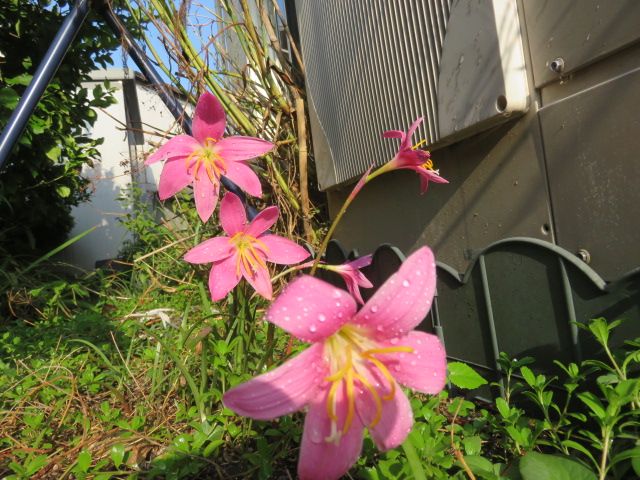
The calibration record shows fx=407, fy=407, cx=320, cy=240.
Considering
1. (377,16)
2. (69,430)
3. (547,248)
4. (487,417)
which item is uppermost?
(377,16)

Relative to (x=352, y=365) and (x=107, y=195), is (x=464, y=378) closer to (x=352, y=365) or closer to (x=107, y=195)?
(x=352, y=365)

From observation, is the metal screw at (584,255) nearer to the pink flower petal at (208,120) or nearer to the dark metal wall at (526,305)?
the dark metal wall at (526,305)

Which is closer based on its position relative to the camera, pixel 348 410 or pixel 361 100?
pixel 348 410

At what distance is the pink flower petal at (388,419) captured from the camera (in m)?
0.53

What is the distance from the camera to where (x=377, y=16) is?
1807 mm

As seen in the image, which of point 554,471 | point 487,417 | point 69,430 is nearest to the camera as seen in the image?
point 554,471

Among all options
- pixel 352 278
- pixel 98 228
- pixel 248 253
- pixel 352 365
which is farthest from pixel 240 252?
pixel 98 228

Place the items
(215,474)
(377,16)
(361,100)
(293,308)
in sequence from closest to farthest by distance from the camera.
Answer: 1. (293,308)
2. (215,474)
3. (377,16)
4. (361,100)

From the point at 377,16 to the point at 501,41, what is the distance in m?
0.75

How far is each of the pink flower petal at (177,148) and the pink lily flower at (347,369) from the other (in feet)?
2.00

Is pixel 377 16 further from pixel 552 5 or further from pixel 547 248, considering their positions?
pixel 547 248

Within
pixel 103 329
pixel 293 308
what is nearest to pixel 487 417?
pixel 293 308

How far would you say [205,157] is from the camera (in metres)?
0.97

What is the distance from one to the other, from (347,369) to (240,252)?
0.53 m
